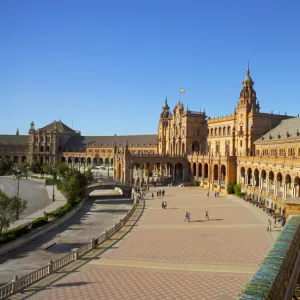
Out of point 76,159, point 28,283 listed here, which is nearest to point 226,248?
point 28,283

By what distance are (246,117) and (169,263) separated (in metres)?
58.4

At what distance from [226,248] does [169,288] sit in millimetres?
11300

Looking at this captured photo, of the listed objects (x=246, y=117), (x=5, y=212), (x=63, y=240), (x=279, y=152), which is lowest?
(x=63, y=240)

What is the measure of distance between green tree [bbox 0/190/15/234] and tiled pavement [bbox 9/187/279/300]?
433 inches

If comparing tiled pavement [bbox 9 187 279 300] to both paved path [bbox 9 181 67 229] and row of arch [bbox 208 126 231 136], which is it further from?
row of arch [bbox 208 126 231 136]

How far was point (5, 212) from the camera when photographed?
3706 centimetres

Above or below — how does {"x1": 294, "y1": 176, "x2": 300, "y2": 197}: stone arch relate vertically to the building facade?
below

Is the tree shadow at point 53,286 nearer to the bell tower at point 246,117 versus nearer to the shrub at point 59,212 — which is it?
the shrub at point 59,212

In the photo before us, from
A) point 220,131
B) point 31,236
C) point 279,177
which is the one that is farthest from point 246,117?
point 31,236

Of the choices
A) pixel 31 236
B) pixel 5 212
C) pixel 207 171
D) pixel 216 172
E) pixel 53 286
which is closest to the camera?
pixel 53 286

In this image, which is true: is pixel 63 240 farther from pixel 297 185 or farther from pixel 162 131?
pixel 162 131

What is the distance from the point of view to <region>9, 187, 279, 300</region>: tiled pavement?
20750 millimetres

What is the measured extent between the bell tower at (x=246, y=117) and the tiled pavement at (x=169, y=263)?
34.4 meters

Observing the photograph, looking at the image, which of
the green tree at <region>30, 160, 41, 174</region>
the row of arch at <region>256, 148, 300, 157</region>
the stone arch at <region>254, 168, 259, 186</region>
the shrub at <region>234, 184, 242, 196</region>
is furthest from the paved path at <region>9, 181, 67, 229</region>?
the green tree at <region>30, 160, 41, 174</region>
